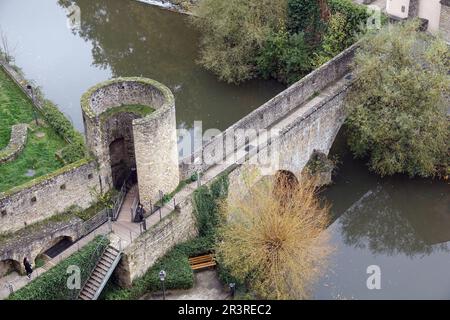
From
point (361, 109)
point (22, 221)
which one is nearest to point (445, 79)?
point (361, 109)

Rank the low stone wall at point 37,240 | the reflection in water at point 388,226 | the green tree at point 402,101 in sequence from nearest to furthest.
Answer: the low stone wall at point 37,240
the reflection in water at point 388,226
the green tree at point 402,101

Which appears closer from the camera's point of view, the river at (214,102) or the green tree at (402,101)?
the river at (214,102)

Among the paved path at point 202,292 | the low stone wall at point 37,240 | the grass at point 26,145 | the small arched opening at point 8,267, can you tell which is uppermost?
the grass at point 26,145

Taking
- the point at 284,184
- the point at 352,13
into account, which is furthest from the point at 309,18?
the point at 284,184

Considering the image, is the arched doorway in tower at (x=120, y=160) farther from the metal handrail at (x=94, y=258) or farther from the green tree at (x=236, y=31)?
the green tree at (x=236, y=31)

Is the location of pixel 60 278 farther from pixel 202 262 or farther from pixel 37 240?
pixel 202 262

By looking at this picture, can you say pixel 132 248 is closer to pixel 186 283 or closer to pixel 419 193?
pixel 186 283

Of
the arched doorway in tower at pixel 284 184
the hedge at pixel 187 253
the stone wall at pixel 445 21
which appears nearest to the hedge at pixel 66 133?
the hedge at pixel 187 253
